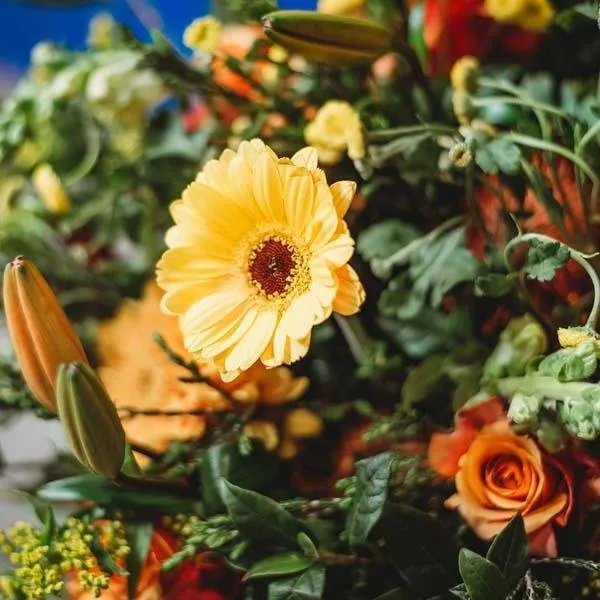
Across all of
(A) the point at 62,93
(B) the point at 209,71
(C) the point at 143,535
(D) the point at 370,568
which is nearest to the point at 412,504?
(D) the point at 370,568

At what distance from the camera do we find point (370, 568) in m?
0.51

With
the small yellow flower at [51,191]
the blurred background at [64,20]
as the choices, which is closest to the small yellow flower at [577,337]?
the small yellow flower at [51,191]

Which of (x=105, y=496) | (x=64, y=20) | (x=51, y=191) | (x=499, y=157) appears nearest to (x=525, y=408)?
(x=499, y=157)

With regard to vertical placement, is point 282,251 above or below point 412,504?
above

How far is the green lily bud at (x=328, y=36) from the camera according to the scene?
1.60 feet

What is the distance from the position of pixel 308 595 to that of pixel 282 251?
7.0 inches

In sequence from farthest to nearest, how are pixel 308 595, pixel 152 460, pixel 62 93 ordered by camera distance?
pixel 62 93 < pixel 152 460 < pixel 308 595

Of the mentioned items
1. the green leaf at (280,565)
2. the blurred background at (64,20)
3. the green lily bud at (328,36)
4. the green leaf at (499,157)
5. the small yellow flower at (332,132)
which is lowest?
the green leaf at (280,565)

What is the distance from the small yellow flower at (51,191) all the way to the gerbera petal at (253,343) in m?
0.32

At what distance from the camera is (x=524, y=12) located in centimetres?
57

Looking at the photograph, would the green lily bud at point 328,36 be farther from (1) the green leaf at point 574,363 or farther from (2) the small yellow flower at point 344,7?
(1) the green leaf at point 574,363

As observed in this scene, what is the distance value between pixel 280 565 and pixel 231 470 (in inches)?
3.1

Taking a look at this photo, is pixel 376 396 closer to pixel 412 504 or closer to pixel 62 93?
pixel 412 504

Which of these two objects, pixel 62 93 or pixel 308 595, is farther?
pixel 62 93
